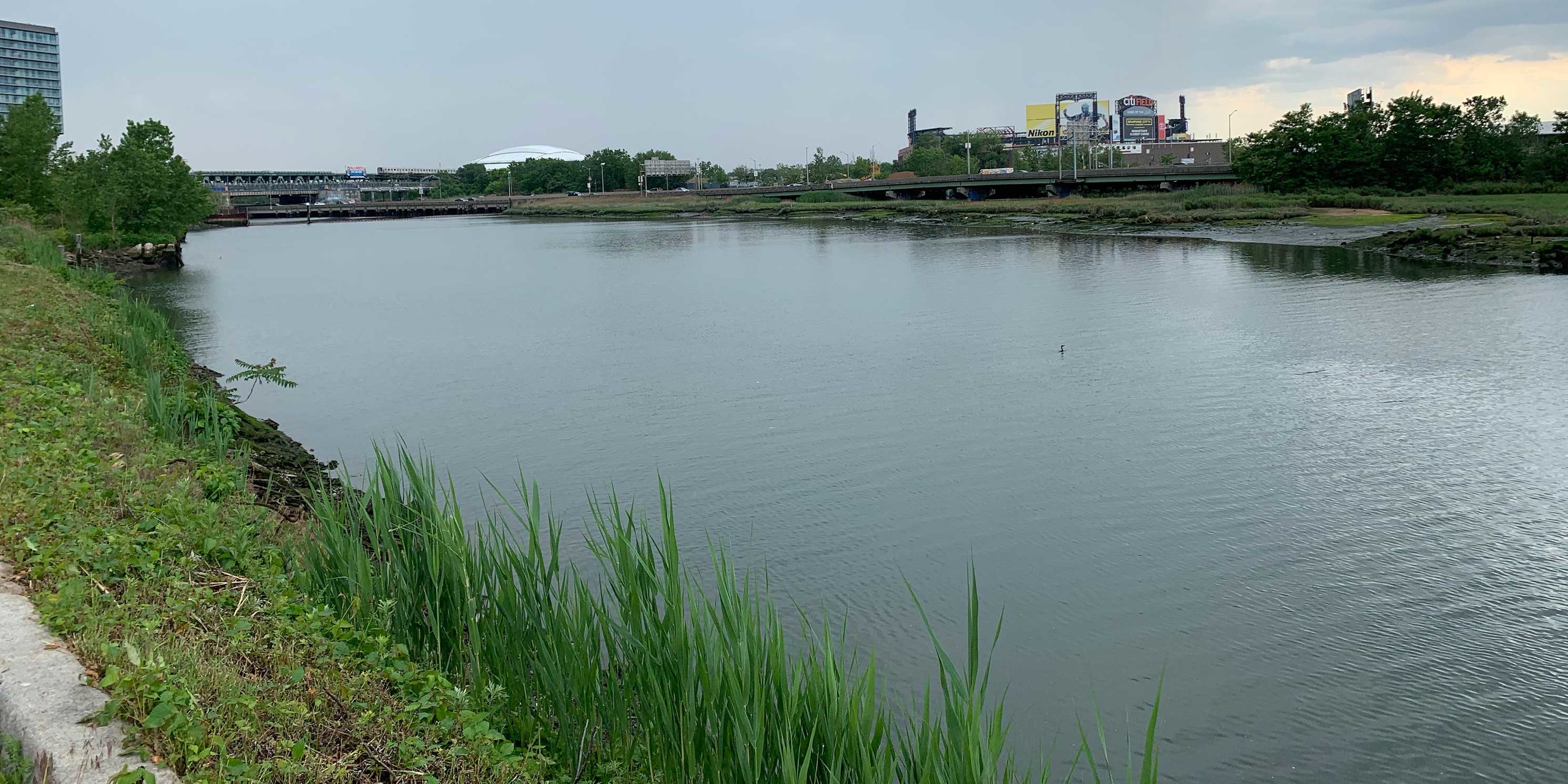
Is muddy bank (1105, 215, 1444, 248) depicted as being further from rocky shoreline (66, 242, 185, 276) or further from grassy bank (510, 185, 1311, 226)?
rocky shoreline (66, 242, 185, 276)

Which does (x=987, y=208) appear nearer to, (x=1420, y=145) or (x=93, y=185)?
(x=1420, y=145)

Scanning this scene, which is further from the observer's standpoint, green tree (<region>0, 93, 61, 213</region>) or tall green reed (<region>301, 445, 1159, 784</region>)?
green tree (<region>0, 93, 61, 213</region>)

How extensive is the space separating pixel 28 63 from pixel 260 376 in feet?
654

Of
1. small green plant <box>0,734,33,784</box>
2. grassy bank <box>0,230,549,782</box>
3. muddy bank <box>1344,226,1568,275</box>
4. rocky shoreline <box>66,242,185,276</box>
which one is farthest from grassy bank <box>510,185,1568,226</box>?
rocky shoreline <box>66,242,185,276</box>

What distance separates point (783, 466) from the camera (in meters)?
14.5

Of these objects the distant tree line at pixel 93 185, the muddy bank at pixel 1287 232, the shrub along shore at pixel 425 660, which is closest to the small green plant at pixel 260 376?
the shrub along shore at pixel 425 660

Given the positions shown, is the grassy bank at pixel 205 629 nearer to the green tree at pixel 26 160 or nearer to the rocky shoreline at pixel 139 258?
the rocky shoreline at pixel 139 258

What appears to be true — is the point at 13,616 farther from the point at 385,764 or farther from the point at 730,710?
the point at 730,710

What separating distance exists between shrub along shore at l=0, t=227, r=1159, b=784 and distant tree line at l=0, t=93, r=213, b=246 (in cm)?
4274

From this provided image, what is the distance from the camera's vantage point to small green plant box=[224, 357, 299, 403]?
1834cm

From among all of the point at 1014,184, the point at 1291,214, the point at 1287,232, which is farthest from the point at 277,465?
the point at 1014,184

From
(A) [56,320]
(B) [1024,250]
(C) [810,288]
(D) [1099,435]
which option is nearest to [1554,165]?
(B) [1024,250]

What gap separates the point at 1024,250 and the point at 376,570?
1911 inches

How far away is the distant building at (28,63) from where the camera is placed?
6796 inches
